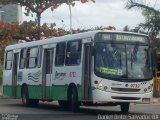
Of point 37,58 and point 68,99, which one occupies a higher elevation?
point 37,58

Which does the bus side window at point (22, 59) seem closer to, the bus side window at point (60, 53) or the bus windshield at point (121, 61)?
the bus side window at point (60, 53)

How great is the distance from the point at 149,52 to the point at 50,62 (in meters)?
4.88

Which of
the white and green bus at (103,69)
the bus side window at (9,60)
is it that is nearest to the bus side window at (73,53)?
the white and green bus at (103,69)

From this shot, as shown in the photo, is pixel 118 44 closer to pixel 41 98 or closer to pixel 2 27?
pixel 41 98

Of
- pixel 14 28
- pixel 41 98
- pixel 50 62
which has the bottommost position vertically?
pixel 41 98

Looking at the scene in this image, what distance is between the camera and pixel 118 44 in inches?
778

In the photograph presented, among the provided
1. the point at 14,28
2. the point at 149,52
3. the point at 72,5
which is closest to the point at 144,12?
the point at 72,5

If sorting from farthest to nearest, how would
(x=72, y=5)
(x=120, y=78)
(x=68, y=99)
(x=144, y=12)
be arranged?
(x=72, y=5), (x=144, y=12), (x=68, y=99), (x=120, y=78)

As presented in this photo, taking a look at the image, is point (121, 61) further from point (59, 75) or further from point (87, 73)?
point (59, 75)

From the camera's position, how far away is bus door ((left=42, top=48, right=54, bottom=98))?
76.1 feet

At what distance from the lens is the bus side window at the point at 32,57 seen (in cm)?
2488

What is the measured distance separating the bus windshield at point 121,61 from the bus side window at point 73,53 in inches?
49.8

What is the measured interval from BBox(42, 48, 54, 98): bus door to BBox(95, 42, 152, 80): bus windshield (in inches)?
162

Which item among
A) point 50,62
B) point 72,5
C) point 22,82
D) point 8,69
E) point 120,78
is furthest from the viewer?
point 72,5
